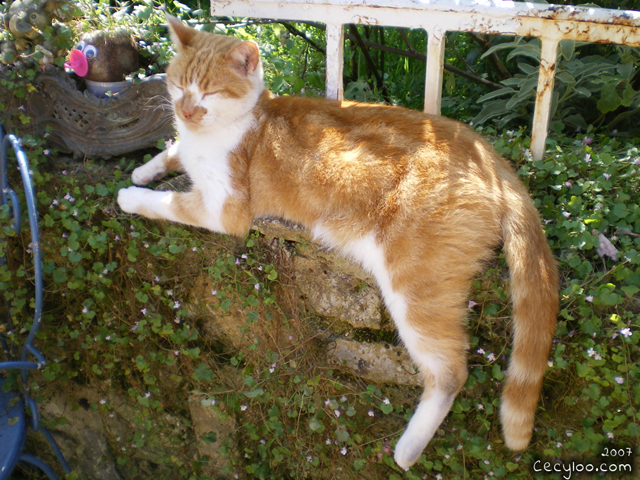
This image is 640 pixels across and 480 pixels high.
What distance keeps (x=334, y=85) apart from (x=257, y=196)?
74 centimetres

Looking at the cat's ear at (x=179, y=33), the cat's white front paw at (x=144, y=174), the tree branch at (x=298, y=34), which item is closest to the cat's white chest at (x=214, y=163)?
the cat's white front paw at (x=144, y=174)

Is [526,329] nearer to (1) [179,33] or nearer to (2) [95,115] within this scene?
(1) [179,33]

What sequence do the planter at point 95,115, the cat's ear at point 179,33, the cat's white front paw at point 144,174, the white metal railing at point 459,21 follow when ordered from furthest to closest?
the planter at point 95,115 → the cat's white front paw at point 144,174 → the cat's ear at point 179,33 → the white metal railing at point 459,21

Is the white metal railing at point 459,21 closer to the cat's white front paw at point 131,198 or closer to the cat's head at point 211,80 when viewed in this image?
the cat's head at point 211,80

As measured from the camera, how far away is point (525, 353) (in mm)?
1778

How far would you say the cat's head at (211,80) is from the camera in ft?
7.26

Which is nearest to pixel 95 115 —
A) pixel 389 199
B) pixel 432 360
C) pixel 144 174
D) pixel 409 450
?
pixel 144 174

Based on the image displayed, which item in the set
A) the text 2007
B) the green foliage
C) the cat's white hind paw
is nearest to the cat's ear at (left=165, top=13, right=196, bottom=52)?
the green foliage

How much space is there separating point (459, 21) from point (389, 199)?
37.2 inches

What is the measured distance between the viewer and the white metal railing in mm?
2090

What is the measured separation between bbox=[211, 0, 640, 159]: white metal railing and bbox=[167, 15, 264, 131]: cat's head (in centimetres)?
32

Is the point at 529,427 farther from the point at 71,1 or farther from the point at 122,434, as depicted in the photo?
the point at 71,1

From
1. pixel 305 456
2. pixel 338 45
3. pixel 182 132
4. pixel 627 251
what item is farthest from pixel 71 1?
pixel 627 251

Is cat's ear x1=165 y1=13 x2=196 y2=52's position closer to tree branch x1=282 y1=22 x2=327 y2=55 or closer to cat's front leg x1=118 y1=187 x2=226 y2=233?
cat's front leg x1=118 y1=187 x2=226 y2=233
